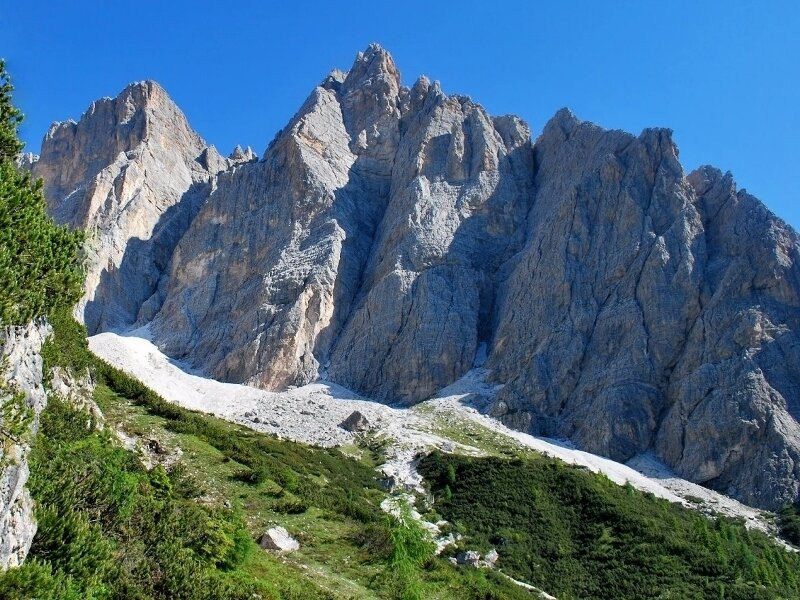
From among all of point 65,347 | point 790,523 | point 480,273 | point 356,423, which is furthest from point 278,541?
point 480,273

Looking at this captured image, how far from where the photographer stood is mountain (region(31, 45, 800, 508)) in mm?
81062

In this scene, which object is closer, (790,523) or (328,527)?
(328,527)

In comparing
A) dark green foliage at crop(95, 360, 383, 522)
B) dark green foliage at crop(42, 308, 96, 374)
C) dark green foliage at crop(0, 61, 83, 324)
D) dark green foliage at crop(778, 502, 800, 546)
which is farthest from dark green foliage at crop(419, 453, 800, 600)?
Result: dark green foliage at crop(0, 61, 83, 324)

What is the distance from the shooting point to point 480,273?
363 ft

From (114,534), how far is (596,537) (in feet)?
136

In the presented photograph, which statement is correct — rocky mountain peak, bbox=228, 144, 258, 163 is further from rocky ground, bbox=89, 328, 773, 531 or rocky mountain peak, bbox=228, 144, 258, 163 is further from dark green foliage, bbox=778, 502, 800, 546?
dark green foliage, bbox=778, 502, 800, 546

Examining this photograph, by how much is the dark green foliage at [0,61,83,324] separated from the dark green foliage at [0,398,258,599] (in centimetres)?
402

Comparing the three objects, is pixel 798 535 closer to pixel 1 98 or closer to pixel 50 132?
pixel 1 98

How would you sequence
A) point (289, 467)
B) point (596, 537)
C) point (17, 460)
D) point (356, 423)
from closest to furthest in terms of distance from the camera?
point (17, 460) < point (289, 467) < point (596, 537) < point (356, 423)

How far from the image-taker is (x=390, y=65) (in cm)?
15312

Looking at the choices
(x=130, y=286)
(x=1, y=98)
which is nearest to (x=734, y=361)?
(x=1, y=98)

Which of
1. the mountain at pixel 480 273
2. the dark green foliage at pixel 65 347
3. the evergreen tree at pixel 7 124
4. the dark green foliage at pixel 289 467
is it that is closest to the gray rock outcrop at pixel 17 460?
the evergreen tree at pixel 7 124

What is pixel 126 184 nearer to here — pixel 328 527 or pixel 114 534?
pixel 328 527

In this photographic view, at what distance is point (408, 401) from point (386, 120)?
68.3 metres
